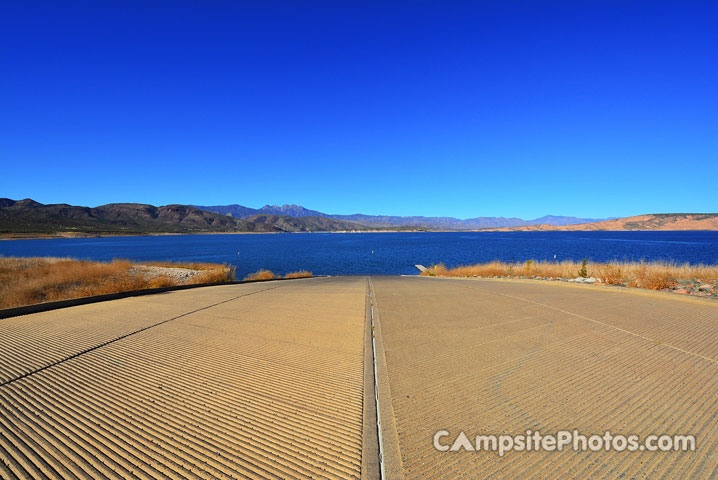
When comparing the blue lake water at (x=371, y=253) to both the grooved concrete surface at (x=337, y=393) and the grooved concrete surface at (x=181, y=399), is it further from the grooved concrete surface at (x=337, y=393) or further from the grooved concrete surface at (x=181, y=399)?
the grooved concrete surface at (x=337, y=393)

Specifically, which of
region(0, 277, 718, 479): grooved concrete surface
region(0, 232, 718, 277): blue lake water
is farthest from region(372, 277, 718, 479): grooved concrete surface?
region(0, 232, 718, 277): blue lake water

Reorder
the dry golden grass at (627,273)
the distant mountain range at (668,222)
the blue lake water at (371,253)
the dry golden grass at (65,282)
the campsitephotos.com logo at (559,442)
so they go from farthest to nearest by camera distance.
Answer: the distant mountain range at (668,222), the blue lake water at (371,253), the dry golden grass at (65,282), the dry golden grass at (627,273), the campsitephotos.com logo at (559,442)

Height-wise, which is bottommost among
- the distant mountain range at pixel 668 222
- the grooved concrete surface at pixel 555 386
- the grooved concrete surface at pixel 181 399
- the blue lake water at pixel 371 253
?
the blue lake water at pixel 371 253

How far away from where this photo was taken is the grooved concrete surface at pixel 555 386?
234 cm

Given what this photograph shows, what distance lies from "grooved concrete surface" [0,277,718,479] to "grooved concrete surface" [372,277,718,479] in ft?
0.06

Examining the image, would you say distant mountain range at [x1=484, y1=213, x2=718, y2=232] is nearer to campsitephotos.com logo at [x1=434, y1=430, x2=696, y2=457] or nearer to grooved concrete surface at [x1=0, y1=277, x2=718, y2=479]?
grooved concrete surface at [x1=0, y1=277, x2=718, y2=479]

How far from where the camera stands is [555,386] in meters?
3.49

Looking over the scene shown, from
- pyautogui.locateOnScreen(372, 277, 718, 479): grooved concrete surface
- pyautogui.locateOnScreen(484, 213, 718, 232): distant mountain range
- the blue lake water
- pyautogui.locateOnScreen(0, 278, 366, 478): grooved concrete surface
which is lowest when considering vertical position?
the blue lake water

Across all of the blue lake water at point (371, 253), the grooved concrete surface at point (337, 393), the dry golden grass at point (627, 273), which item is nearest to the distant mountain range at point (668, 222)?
the blue lake water at point (371, 253)

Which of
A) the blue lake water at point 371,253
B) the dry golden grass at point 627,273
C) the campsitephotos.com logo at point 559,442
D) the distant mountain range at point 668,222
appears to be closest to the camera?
the campsitephotos.com logo at point 559,442

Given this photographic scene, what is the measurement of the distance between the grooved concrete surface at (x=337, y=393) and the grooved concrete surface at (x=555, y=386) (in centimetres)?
2

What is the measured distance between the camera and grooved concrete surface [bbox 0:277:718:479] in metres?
2.33

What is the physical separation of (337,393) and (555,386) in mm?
2514

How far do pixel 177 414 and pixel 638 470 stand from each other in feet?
12.9
